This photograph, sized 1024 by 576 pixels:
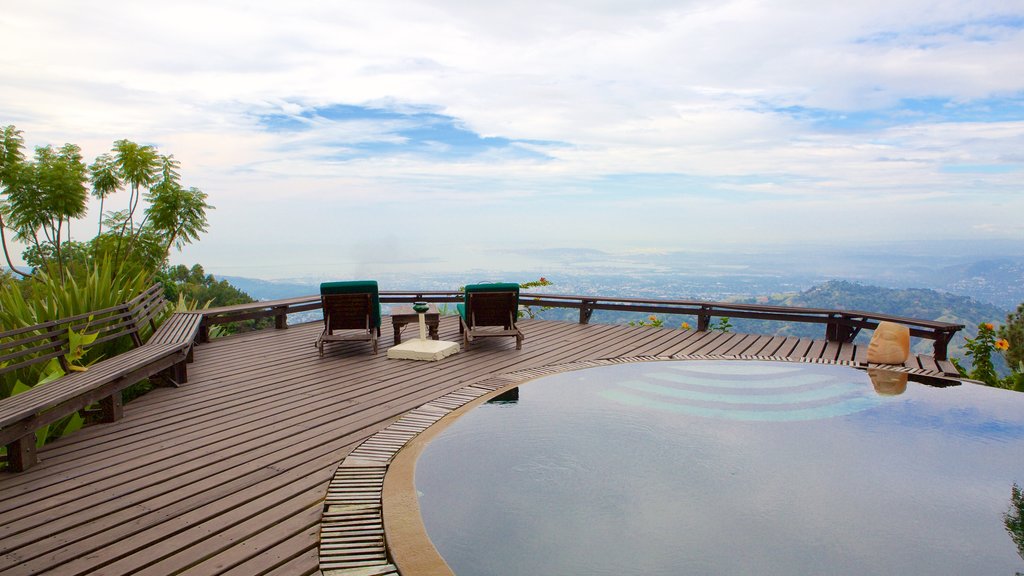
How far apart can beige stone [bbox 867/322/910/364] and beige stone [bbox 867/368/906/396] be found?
1.38 ft

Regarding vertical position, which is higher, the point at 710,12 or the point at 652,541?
the point at 710,12

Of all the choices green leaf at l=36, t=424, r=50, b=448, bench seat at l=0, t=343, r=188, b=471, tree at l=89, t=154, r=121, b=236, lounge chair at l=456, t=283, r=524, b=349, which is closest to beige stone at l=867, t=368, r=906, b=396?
lounge chair at l=456, t=283, r=524, b=349

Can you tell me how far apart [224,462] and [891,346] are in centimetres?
636

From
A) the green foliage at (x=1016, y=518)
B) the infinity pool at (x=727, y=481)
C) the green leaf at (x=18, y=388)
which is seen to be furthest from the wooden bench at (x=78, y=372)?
the green foliage at (x=1016, y=518)

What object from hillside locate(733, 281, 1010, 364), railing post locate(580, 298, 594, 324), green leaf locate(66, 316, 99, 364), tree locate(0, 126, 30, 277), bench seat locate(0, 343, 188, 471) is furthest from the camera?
hillside locate(733, 281, 1010, 364)

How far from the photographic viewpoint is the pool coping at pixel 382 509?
2.33 m

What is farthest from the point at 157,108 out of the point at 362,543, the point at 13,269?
the point at 362,543

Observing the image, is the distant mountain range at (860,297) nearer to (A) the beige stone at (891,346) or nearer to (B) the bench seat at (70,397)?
(A) the beige stone at (891,346)

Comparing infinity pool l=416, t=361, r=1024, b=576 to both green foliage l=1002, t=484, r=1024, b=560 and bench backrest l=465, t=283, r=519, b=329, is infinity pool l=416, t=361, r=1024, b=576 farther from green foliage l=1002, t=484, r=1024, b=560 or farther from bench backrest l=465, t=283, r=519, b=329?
bench backrest l=465, t=283, r=519, b=329

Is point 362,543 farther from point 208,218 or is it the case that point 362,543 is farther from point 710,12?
point 208,218

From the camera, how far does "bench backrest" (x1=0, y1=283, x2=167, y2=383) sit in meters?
4.06

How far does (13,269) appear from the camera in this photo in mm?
12133

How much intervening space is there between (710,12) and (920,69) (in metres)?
3.43

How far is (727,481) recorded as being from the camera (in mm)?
3223
